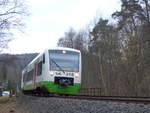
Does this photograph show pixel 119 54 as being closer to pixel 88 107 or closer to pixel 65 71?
pixel 65 71

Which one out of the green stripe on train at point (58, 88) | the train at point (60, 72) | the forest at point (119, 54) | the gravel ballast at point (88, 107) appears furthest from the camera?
the forest at point (119, 54)

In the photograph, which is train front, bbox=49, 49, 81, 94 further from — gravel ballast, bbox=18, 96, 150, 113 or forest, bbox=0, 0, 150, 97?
forest, bbox=0, 0, 150, 97

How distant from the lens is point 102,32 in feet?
181

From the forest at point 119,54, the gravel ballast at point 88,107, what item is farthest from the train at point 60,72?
the forest at point 119,54

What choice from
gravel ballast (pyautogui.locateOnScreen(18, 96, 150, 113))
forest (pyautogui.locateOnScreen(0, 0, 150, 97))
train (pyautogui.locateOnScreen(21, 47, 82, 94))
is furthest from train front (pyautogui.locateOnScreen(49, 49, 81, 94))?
forest (pyautogui.locateOnScreen(0, 0, 150, 97))

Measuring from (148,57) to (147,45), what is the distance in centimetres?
186

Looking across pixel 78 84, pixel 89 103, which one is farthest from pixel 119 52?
pixel 89 103

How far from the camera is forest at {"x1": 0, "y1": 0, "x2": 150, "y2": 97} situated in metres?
35.7

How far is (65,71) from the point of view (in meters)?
21.7

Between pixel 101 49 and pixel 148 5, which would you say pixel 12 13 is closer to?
pixel 148 5

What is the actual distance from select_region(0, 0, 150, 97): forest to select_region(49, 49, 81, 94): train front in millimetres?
10316

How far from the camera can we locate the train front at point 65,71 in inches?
838

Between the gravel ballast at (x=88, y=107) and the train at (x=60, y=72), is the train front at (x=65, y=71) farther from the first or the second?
the gravel ballast at (x=88, y=107)

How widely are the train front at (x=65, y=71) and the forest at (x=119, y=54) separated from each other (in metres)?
10.3
